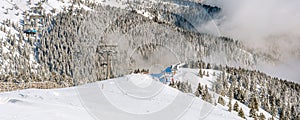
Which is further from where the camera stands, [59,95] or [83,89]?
[83,89]

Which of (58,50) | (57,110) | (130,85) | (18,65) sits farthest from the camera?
(58,50)

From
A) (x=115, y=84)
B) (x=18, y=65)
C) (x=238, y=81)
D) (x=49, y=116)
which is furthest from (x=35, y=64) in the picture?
(x=49, y=116)

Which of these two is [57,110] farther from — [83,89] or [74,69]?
[74,69]

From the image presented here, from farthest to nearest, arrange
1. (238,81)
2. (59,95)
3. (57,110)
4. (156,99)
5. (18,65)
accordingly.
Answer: (18,65) < (238,81) < (156,99) < (59,95) < (57,110)

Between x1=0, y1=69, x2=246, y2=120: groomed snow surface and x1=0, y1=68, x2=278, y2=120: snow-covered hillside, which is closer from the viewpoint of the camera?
x1=0, y1=69, x2=246, y2=120: groomed snow surface

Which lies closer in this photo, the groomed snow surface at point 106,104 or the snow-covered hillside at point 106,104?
the groomed snow surface at point 106,104
